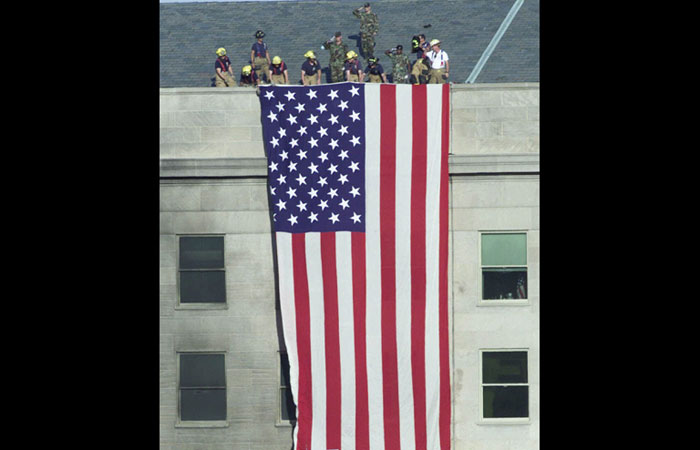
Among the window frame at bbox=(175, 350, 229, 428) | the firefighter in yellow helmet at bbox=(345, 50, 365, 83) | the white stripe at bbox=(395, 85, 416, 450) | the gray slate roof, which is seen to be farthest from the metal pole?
the window frame at bbox=(175, 350, 229, 428)

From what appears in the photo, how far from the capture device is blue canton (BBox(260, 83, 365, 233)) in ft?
103

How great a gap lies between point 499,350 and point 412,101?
22.8 feet

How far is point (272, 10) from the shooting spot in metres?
41.6

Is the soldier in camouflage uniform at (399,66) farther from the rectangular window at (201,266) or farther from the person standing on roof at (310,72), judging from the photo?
the rectangular window at (201,266)

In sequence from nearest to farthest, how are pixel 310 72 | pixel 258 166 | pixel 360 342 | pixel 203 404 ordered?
pixel 360 342, pixel 258 166, pixel 203 404, pixel 310 72

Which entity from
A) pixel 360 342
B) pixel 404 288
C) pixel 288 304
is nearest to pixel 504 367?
pixel 404 288

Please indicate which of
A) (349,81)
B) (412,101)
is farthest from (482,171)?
(349,81)

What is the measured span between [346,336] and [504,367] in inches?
170

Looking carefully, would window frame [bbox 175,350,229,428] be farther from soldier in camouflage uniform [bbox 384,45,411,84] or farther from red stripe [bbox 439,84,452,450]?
soldier in camouflage uniform [bbox 384,45,411,84]

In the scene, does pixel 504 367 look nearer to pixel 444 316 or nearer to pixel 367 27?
pixel 444 316

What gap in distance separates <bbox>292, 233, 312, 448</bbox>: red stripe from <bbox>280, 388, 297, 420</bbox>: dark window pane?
2.05 ft

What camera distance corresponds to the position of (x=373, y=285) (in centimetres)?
3122

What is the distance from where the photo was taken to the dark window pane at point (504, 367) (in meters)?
31.8

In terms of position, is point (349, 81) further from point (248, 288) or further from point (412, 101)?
point (248, 288)
